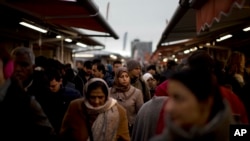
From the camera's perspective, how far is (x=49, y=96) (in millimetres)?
5246

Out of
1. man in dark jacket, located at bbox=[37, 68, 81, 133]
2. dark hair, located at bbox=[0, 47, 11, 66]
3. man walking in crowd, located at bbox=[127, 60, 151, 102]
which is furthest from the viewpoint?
man walking in crowd, located at bbox=[127, 60, 151, 102]

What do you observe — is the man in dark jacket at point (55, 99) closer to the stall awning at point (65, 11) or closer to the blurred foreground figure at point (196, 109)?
the stall awning at point (65, 11)

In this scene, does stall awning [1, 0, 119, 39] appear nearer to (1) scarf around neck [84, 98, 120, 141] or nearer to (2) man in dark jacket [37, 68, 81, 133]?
(2) man in dark jacket [37, 68, 81, 133]

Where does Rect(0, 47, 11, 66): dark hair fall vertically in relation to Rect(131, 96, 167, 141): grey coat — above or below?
above

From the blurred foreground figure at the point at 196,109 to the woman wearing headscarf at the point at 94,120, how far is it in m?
2.43

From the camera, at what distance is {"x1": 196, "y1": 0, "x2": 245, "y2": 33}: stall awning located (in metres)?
4.06

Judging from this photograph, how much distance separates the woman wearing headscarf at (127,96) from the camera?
6.31m

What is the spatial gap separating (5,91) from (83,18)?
22.8ft

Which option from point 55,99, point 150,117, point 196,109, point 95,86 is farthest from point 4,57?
point 55,99

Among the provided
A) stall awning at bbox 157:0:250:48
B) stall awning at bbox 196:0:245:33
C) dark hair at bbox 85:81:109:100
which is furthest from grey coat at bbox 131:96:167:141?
stall awning at bbox 157:0:250:48

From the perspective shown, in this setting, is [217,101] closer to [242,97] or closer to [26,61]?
[242,97]

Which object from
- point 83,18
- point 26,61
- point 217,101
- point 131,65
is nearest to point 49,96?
point 26,61

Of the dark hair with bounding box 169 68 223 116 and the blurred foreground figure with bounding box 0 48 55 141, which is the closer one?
the dark hair with bounding box 169 68 223 116

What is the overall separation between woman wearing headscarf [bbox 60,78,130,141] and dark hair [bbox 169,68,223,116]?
2.47 meters
